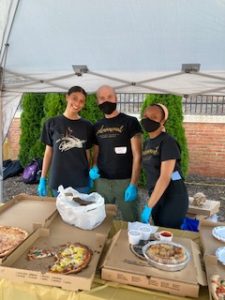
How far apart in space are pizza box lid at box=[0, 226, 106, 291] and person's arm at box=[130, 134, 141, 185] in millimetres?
812

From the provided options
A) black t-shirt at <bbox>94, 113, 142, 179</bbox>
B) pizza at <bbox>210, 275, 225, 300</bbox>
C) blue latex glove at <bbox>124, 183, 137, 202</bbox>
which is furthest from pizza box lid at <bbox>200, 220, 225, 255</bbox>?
black t-shirt at <bbox>94, 113, 142, 179</bbox>

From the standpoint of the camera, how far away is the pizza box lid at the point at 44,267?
43.6 inches

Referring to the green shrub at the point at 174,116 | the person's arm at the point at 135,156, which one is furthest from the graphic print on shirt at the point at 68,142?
the green shrub at the point at 174,116

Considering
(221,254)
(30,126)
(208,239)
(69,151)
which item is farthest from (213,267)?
(30,126)

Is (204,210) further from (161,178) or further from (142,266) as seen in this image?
(142,266)

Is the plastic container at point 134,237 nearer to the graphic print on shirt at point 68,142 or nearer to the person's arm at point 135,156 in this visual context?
the person's arm at point 135,156

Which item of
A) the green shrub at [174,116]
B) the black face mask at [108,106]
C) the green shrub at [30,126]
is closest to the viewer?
the black face mask at [108,106]

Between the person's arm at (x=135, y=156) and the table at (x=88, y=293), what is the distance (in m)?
1.05

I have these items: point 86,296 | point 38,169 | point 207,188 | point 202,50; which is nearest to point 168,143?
point 202,50

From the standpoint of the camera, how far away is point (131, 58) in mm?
2074

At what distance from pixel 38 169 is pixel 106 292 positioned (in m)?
4.30

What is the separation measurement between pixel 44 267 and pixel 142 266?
408 mm

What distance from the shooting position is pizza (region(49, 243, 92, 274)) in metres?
1.15

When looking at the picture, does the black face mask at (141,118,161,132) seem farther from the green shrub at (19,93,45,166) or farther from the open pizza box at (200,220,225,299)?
the green shrub at (19,93,45,166)
